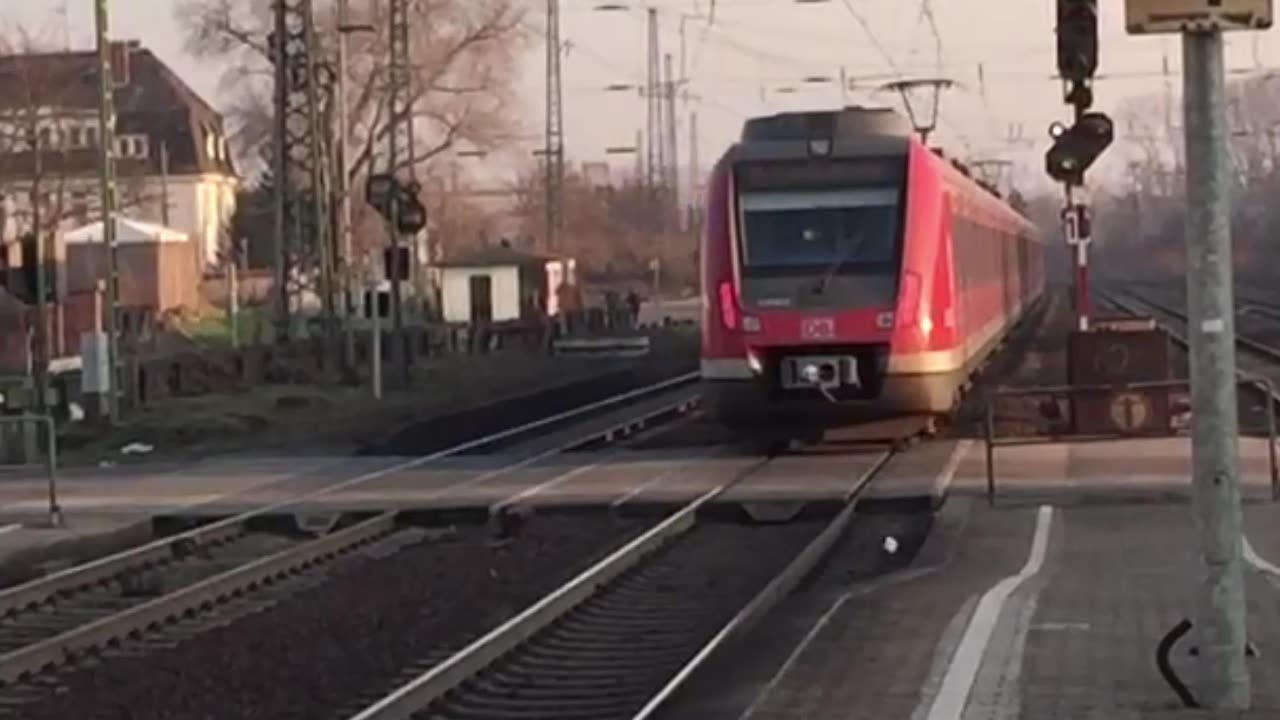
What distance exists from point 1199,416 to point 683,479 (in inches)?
632

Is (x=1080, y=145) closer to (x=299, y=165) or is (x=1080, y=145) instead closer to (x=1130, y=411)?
(x=1130, y=411)

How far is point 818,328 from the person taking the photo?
26.7m

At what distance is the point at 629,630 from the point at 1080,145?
10399 mm

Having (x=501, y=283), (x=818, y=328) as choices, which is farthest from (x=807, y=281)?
(x=501, y=283)

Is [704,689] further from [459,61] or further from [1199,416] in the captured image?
[459,61]

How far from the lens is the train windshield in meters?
27.1

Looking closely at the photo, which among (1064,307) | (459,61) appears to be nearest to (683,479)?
(459,61)

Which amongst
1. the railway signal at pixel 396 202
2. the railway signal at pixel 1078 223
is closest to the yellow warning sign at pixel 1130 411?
the railway signal at pixel 1078 223

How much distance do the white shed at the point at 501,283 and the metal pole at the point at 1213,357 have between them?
6542 centimetres

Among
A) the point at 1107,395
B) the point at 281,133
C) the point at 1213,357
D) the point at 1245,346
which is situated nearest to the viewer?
the point at 1213,357

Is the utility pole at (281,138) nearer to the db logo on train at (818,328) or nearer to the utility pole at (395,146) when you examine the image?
the utility pole at (395,146)

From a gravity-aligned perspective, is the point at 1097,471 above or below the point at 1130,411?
below

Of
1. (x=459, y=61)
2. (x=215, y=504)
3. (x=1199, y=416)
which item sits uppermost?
(x=459, y=61)

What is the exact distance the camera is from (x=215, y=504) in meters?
24.9
